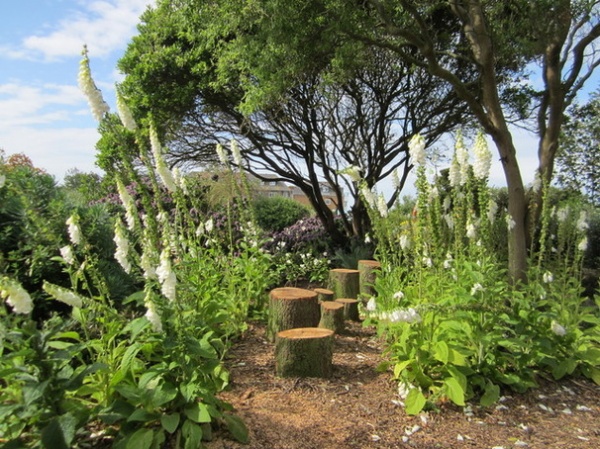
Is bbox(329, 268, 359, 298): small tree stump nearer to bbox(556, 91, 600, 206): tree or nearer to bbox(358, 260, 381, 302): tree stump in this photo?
bbox(358, 260, 381, 302): tree stump

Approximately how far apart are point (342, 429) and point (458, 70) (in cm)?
787

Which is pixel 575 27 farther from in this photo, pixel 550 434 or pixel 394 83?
pixel 550 434

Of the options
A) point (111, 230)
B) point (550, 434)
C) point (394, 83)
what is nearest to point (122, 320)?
point (111, 230)

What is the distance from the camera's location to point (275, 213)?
11.6 metres

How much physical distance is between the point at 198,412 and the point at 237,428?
0.31m

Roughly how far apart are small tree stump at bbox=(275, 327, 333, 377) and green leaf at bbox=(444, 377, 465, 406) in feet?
2.96

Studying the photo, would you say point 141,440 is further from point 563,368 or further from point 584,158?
point 584,158

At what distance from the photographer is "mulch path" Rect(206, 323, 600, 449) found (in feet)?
8.57

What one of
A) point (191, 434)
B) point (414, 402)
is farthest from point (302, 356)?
point (191, 434)

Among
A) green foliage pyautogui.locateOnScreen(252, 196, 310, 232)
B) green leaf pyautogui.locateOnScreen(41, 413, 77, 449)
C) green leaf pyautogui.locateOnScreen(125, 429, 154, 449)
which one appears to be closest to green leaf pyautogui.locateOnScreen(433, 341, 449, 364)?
green leaf pyautogui.locateOnScreen(125, 429, 154, 449)

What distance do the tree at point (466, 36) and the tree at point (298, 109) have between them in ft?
4.95

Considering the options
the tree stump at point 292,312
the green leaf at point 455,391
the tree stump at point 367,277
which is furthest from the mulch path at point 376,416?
the tree stump at point 367,277

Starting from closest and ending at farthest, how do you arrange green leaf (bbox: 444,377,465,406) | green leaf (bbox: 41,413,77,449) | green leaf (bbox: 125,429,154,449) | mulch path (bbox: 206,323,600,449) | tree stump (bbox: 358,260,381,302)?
1. green leaf (bbox: 41,413,77,449)
2. green leaf (bbox: 125,429,154,449)
3. mulch path (bbox: 206,323,600,449)
4. green leaf (bbox: 444,377,465,406)
5. tree stump (bbox: 358,260,381,302)

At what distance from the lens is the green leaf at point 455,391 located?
282cm
